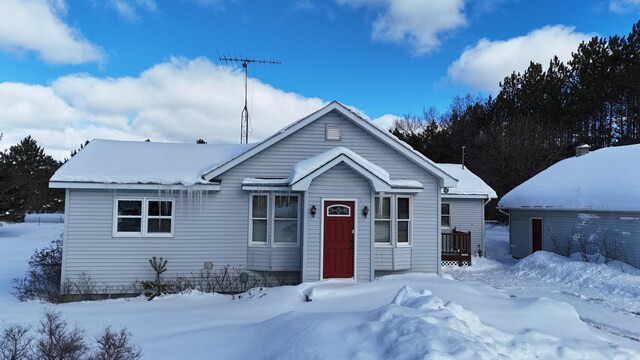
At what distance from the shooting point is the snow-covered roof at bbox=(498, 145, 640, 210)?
527 inches

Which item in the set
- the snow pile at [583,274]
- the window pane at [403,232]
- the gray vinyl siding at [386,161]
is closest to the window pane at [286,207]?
the gray vinyl siding at [386,161]

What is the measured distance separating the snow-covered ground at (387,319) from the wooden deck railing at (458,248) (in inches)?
120

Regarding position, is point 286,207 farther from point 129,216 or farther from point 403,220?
point 129,216

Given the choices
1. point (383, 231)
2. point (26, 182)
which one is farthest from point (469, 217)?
point (26, 182)

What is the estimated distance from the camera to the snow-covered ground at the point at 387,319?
5.01 m

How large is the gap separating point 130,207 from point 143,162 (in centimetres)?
147

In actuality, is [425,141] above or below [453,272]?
above

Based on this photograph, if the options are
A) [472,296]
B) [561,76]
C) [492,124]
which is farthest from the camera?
[492,124]

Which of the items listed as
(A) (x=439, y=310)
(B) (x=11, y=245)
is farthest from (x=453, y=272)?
(B) (x=11, y=245)

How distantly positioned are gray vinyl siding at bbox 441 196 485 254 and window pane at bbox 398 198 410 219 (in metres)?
6.90

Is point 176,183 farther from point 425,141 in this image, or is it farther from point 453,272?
point 425,141

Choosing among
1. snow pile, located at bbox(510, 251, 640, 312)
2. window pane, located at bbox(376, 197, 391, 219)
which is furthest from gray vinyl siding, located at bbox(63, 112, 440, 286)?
snow pile, located at bbox(510, 251, 640, 312)

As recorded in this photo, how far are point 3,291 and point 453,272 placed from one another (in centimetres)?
1396

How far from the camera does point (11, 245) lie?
71.3ft
